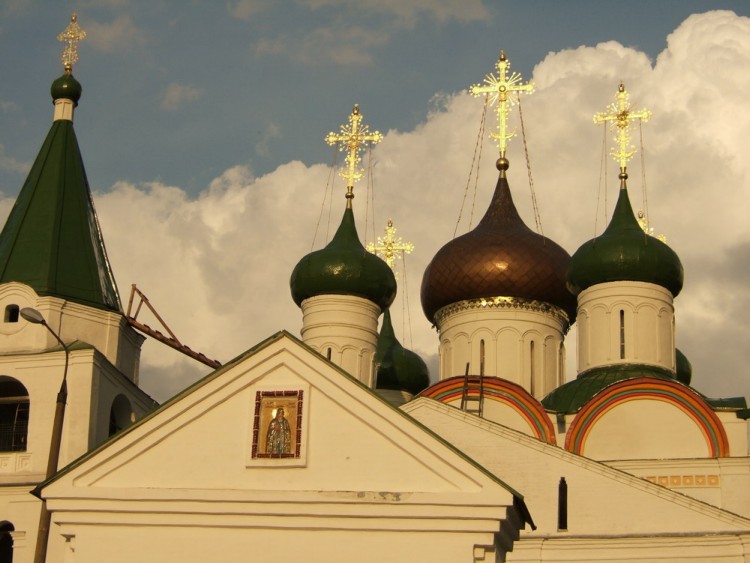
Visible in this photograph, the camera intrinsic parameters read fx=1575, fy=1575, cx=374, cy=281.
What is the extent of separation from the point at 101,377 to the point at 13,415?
1466mm

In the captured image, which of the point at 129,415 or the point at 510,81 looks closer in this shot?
the point at 129,415

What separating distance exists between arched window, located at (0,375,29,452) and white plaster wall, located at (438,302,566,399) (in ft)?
24.3

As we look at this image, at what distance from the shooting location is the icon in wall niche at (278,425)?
1448 centimetres

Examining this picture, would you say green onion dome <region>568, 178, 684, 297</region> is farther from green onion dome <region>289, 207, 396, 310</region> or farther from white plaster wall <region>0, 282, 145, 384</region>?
white plaster wall <region>0, 282, 145, 384</region>

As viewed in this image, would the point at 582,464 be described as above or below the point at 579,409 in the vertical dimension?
below

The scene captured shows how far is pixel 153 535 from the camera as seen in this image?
14586 millimetres

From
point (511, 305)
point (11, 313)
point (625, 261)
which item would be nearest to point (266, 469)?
point (11, 313)

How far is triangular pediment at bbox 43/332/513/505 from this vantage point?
46.8 ft

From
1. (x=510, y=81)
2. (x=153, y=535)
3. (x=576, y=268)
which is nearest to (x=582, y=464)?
(x=576, y=268)

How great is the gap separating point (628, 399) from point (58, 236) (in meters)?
8.50

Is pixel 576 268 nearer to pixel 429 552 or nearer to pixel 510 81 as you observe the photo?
pixel 510 81

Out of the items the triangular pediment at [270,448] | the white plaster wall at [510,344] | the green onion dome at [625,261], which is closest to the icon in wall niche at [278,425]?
the triangular pediment at [270,448]

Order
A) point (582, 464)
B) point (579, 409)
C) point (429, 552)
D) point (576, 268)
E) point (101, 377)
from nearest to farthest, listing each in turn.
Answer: point (429, 552), point (582, 464), point (101, 377), point (579, 409), point (576, 268)

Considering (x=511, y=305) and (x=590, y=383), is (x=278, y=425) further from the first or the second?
(x=511, y=305)
